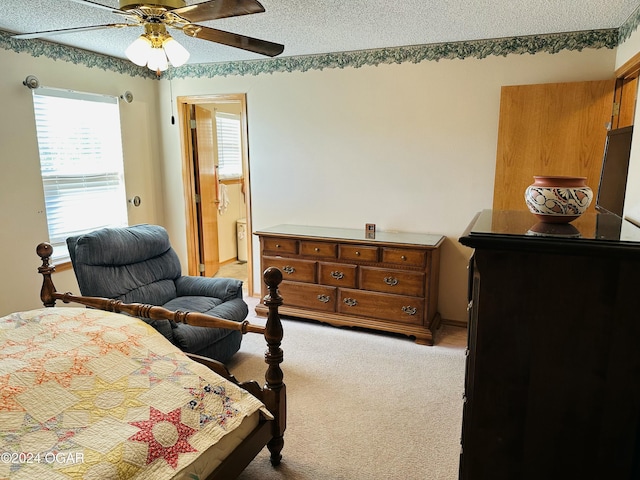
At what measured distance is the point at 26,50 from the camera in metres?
3.47

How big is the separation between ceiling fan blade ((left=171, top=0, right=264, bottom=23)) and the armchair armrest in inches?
76.4

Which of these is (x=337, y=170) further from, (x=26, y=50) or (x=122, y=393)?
(x=122, y=393)

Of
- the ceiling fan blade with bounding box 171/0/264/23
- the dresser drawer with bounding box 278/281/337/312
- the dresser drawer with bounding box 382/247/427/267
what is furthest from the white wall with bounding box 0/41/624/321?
the ceiling fan blade with bounding box 171/0/264/23

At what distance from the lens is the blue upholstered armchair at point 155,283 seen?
2801mm

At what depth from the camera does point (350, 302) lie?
12.4 ft

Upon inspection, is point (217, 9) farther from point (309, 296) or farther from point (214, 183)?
point (214, 183)

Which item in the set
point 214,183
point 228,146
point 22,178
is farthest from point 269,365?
point 228,146

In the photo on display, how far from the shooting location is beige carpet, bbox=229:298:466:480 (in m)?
2.14

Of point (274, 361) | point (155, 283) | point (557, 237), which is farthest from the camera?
point (155, 283)

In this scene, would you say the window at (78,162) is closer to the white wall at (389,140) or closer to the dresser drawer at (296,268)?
the white wall at (389,140)

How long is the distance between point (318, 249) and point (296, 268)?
0.29 meters

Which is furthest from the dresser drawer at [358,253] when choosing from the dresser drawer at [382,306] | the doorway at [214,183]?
the doorway at [214,183]

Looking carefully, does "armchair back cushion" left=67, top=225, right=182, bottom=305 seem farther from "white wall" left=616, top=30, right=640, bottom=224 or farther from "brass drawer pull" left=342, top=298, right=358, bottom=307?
"white wall" left=616, top=30, right=640, bottom=224

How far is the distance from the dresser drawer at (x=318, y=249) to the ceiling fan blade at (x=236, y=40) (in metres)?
1.78
